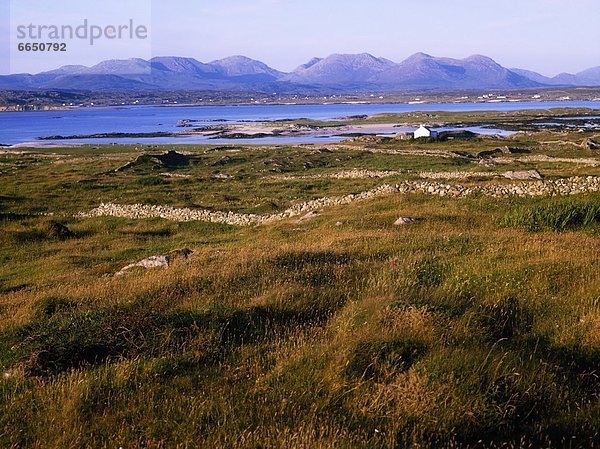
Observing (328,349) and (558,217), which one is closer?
(328,349)

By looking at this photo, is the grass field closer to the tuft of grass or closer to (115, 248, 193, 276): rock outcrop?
the tuft of grass

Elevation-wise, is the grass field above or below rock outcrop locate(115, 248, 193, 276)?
above

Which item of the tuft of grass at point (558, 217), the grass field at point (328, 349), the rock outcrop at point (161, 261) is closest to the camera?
the grass field at point (328, 349)

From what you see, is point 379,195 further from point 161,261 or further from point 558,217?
point 161,261

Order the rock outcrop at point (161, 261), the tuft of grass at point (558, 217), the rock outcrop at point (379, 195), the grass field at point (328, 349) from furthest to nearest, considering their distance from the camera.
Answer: the rock outcrop at point (379, 195), the tuft of grass at point (558, 217), the rock outcrop at point (161, 261), the grass field at point (328, 349)

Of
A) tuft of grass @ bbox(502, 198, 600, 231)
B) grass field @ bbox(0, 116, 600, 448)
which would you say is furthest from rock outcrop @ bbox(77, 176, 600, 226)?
grass field @ bbox(0, 116, 600, 448)

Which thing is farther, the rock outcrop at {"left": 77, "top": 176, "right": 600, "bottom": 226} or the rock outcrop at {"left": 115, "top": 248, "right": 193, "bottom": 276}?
the rock outcrop at {"left": 77, "top": 176, "right": 600, "bottom": 226}

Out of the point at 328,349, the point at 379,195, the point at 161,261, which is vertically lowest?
the point at 161,261

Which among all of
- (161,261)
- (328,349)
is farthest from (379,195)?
(328,349)

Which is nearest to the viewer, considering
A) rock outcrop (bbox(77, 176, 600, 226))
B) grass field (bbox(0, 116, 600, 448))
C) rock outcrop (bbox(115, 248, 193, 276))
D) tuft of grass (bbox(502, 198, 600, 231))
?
grass field (bbox(0, 116, 600, 448))

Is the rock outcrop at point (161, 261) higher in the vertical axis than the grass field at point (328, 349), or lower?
lower

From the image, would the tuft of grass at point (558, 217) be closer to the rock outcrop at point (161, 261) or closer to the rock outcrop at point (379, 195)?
the rock outcrop at point (379, 195)

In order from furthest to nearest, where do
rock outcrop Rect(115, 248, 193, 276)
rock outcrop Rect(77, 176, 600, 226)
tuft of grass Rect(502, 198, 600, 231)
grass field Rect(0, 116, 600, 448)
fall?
1. rock outcrop Rect(77, 176, 600, 226)
2. tuft of grass Rect(502, 198, 600, 231)
3. rock outcrop Rect(115, 248, 193, 276)
4. grass field Rect(0, 116, 600, 448)

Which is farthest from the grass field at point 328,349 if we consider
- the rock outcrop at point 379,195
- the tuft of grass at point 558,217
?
the rock outcrop at point 379,195
